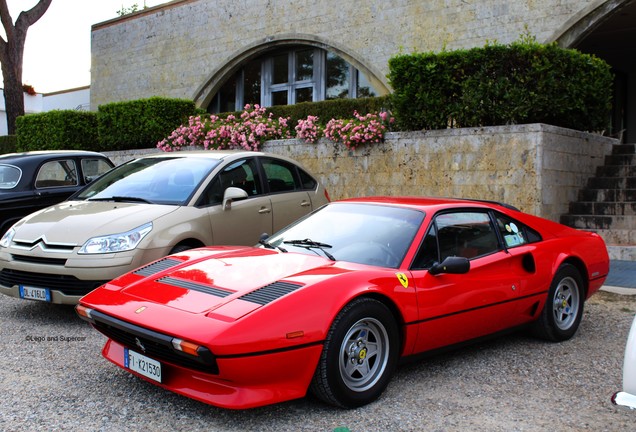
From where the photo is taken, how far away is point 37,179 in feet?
27.9

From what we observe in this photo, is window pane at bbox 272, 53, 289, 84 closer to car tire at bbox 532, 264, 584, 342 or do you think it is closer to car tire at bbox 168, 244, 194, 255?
car tire at bbox 168, 244, 194, 255

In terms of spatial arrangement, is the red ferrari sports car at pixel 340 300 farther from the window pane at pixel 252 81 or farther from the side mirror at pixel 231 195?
the window pane at pixel 252 81

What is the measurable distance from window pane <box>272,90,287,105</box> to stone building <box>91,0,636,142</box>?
5 centimetres

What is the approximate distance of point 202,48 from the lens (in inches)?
856

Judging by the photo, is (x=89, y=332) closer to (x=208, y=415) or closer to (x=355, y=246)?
(x=208, y=415)

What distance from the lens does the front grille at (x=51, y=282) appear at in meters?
5.45

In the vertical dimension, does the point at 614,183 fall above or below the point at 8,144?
below

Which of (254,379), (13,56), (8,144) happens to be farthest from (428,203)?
(8,144)

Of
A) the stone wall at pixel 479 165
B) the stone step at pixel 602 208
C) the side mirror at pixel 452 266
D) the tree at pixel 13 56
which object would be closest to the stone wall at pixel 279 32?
the stone wall at pixel 479 165

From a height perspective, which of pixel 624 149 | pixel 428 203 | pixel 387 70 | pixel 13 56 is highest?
pixel 13 56

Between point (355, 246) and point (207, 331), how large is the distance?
1478mm

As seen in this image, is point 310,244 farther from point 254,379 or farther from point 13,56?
point 13,56

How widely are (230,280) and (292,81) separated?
1765 centimetres

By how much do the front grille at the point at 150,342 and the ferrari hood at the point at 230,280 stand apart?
217mm
